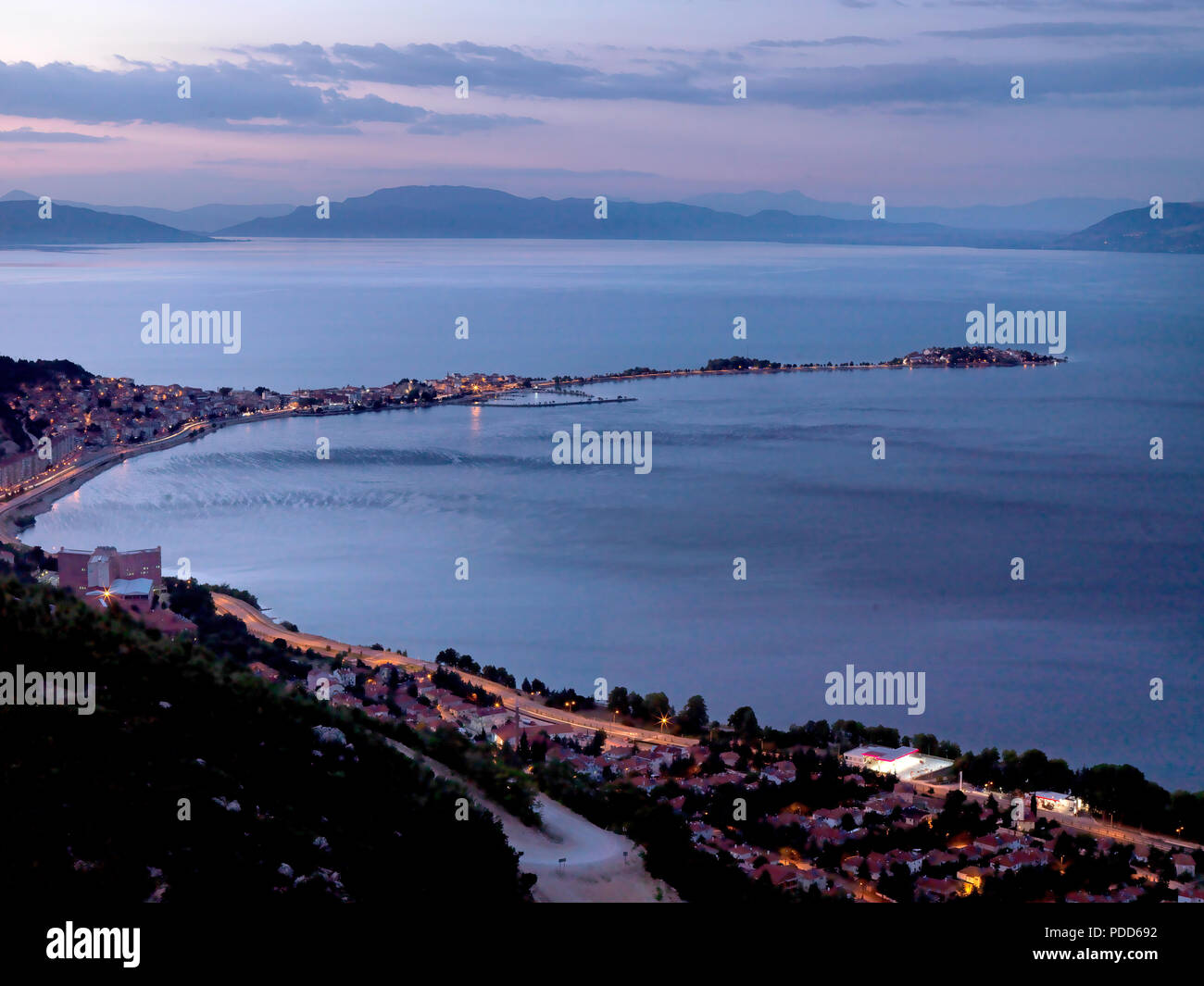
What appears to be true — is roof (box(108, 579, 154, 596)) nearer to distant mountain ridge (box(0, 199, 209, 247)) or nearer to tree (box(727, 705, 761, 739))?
tree (box(727, 705, 761, 739))

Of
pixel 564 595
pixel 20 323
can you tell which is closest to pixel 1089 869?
pixel 564 595

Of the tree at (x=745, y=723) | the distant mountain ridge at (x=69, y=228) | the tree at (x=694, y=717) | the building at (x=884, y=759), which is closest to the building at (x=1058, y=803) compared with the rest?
the building at (x=884, y=759)

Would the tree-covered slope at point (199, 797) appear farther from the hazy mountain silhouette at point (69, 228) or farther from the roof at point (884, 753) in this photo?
the hazy mountain silhouette at point (69, 228)

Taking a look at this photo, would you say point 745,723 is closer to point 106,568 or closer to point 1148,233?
point 106,568

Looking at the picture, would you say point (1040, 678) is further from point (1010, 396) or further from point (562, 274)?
point (562, 274)

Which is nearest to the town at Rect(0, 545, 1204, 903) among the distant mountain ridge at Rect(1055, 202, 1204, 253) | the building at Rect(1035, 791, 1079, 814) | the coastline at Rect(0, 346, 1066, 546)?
the building at Rect(1035, 791, 1079, 814)

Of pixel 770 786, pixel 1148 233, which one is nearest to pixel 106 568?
pixel 770 786
